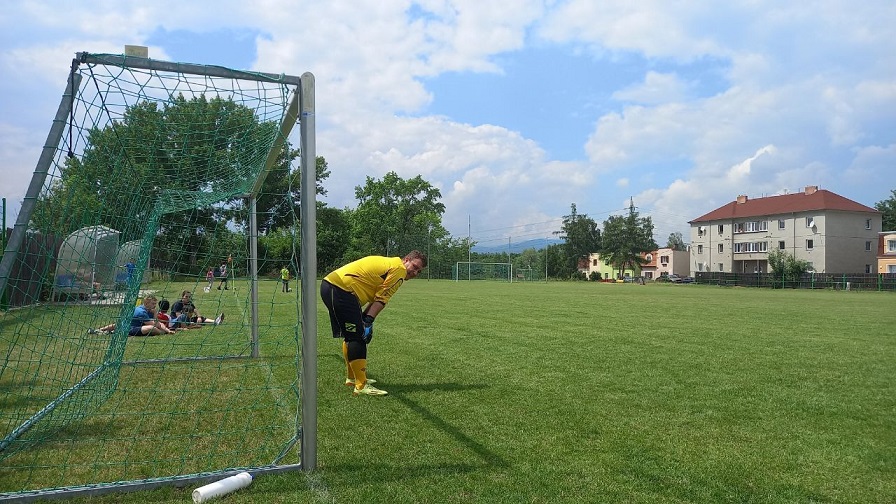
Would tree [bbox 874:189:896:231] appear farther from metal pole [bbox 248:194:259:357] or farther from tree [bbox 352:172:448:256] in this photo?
metal pole [bbox 248:194:259:357]

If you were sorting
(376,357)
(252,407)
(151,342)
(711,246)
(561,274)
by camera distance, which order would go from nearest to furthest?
(252,407), (376,357), (151,342), (711,246), (561,274)

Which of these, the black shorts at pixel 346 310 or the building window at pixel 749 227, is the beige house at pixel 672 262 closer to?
the building window at pixel 749 227

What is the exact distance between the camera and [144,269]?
23.7 ft

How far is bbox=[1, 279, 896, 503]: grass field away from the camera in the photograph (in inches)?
142

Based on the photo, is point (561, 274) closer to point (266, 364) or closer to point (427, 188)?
point (427, 188)

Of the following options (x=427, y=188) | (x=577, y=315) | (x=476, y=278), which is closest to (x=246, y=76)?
(x=577, y=315)

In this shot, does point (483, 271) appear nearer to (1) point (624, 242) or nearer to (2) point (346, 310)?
(1) point (624, 242)

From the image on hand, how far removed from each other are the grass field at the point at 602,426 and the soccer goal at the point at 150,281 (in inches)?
23.1

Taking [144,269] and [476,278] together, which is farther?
[476,278]

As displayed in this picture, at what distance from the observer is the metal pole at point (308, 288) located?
3871 mm

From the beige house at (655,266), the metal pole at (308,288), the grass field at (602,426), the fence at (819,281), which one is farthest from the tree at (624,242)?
the metal pole at (308,288)

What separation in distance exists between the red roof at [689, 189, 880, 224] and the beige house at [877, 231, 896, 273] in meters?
4.13

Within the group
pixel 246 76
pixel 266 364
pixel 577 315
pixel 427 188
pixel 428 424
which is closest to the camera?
pixel 246 76

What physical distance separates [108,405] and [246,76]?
355 cm
